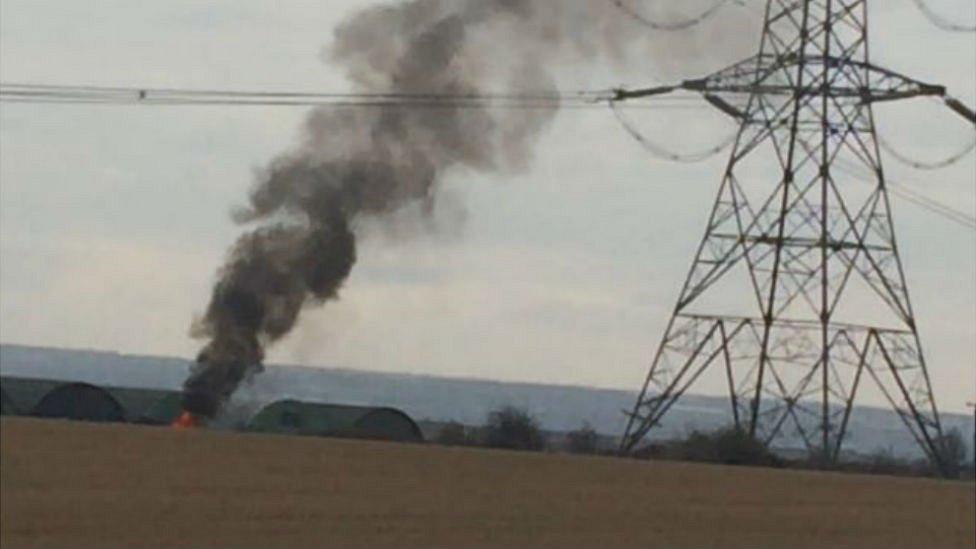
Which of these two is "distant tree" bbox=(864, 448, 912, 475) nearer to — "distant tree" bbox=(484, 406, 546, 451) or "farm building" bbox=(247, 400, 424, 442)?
"distant tree" bbox=(484, 406, 546, 451)

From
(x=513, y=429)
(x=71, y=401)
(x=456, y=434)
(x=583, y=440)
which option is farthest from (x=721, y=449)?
(x=71, y=401)

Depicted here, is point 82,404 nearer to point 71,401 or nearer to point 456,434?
point 71,401

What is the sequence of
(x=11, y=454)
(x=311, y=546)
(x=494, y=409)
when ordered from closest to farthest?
(x=11, y=454)
(x=311, y=546)
(x=494, y=409)


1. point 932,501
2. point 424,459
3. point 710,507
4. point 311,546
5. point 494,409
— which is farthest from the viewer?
point 494,409

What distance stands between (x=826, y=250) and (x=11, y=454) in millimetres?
32487

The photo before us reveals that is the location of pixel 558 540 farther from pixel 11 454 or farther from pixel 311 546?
pixel 11 454

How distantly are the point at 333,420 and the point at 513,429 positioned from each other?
409cm

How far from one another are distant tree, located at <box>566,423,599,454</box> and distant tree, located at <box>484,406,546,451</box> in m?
0.84

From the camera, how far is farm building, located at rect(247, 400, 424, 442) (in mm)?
43531

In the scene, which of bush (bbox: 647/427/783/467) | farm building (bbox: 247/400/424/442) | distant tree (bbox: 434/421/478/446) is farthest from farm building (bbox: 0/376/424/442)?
bush (bbox: 647/427/783/467)

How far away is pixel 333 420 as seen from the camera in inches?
1822

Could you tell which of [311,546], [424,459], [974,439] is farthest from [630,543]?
[974,439]

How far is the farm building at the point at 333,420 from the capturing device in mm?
43531

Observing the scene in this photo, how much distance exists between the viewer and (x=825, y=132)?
48156 millimetres
